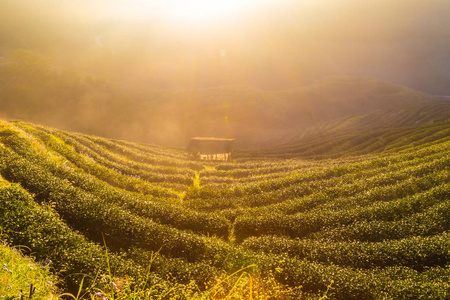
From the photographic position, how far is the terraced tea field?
11.5 metres

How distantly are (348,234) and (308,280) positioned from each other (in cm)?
751

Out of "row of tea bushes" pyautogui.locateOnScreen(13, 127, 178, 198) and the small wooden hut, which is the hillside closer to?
the small wooden hut

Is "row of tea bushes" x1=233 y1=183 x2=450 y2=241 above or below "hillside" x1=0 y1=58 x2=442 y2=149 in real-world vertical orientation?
below

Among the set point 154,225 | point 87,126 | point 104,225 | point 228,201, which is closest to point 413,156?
point 228,201

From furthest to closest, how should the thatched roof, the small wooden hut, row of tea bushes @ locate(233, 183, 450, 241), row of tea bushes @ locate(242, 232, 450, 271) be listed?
the thatched roof < the small wooden hut < row of tea bushes @ locate(233, 183, 450, 241) < row of tea bushes @ locate(242, 232, 450, 271)

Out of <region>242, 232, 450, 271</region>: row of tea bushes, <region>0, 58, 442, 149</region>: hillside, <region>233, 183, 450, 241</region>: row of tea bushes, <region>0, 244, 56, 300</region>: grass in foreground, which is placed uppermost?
<region>0, 58, 442, 149</region>: hillside

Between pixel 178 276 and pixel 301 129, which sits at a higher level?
pixel 301 129

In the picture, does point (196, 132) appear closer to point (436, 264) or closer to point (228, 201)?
point (228, 201)

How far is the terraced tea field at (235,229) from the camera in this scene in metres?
11.5

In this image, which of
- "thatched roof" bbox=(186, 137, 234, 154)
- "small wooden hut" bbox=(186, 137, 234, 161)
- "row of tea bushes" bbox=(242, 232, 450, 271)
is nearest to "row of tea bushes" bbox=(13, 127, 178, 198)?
"row of tea bushes" bbox=(242, 232, 450, 271)

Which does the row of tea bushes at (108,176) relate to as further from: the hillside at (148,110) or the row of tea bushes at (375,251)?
the hillside at (148,110)

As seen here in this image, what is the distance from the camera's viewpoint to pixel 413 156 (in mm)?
34625

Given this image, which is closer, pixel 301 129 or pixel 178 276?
pixel 178 276

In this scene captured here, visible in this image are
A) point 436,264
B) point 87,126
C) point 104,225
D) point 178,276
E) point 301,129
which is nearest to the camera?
point 178,276
